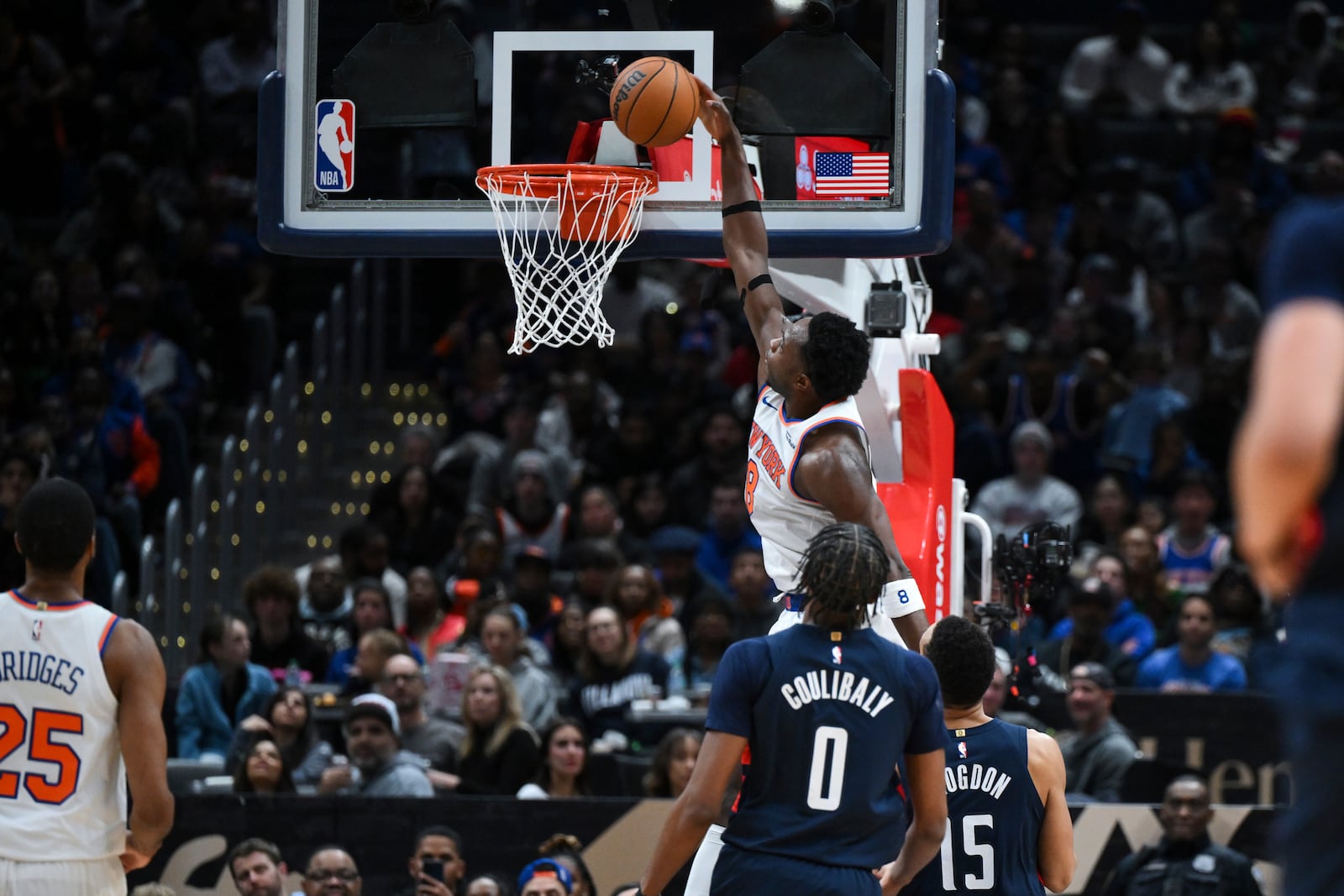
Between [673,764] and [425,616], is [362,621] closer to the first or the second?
[425,616]

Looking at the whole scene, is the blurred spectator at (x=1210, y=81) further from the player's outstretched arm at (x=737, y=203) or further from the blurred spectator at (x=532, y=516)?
the player's outstretched arm at (x=737, y=203)

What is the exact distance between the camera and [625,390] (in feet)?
45.9

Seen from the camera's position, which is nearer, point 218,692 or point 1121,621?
point 218,692

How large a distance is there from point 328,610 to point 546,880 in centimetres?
414

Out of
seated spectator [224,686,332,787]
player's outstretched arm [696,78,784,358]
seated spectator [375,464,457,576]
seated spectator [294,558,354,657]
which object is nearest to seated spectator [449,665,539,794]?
seated spectator [224,686,332,787]

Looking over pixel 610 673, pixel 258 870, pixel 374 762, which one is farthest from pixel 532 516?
pixel 258 870

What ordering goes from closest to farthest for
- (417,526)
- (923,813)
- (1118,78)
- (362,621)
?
(923,813)
(362,621)
(417,526)
(1118,78)

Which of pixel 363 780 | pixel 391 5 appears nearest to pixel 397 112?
pixel 391 5

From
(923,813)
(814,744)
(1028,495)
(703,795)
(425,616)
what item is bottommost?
(425,616)

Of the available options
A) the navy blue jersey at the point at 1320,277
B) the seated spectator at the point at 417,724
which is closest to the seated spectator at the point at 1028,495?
the seated spectator at the point at 417,724

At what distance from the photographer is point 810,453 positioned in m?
5.40

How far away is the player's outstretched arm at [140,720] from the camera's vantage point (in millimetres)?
4820

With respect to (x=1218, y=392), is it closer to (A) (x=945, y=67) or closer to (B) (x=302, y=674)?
(A) (x=945, y=67)

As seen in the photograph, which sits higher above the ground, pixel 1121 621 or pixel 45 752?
pixel 45 752
